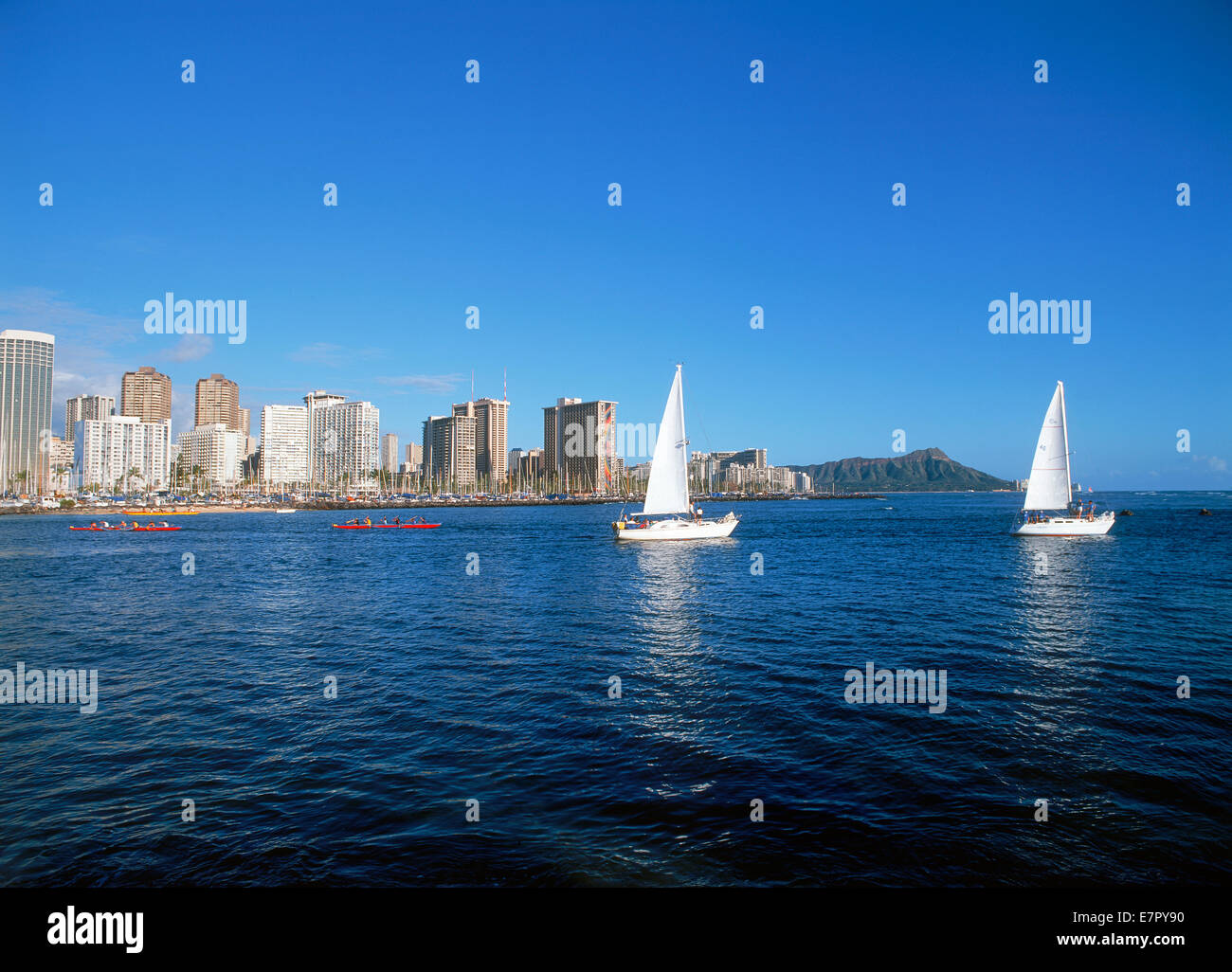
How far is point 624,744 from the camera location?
15477mm

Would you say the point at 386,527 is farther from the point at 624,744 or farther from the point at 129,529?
the point at 624,744

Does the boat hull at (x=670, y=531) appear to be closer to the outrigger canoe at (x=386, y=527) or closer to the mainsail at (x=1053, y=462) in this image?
the mainsail at (x=1053, y=462)

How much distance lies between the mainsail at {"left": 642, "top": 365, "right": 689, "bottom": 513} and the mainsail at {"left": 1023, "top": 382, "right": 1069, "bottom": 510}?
122 ft

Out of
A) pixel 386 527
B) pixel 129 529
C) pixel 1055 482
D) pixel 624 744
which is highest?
pixel 1055 482

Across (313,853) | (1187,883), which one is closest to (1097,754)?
(1187,883)

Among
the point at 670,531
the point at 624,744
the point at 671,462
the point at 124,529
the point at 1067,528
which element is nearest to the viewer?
the point at 624,744

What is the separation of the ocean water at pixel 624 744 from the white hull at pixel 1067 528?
37330 mm

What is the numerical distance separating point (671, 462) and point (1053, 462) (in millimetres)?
41307

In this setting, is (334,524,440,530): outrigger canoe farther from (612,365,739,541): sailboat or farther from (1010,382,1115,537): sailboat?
(1010,382,1115,537): sailboat

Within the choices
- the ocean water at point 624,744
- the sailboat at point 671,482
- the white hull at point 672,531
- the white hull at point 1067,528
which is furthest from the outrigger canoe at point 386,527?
the white hull at point 1067,528

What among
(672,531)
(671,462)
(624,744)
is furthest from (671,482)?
(624,744)

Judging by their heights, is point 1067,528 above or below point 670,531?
below
